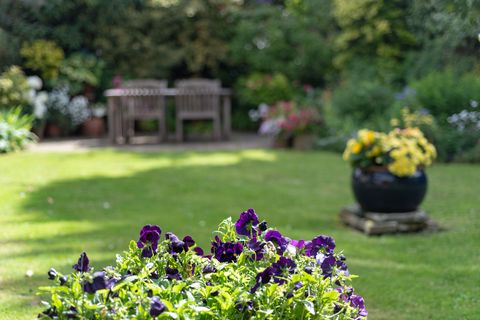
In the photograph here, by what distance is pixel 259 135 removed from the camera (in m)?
15.2

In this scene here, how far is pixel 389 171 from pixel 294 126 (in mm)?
5975

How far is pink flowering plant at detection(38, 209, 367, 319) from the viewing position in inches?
89.9

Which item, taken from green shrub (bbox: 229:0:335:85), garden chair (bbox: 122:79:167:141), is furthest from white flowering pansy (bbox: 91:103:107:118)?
green shrub (bbox: 229:0:335:85)

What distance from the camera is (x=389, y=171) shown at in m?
6.35

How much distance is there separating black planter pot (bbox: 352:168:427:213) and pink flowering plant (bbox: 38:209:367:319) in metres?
3.52

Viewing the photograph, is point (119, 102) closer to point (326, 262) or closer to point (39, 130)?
point (39, 130)

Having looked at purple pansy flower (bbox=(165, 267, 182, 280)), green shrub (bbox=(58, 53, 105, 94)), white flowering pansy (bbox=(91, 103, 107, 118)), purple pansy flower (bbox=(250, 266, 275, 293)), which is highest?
green shrub (bbox=(58, 53, 105, 94))

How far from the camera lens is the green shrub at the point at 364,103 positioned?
12195mm

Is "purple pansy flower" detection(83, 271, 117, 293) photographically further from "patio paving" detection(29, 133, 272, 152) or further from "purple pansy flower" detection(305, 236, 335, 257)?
"patio paving" detection(29, 133, 272, 152)

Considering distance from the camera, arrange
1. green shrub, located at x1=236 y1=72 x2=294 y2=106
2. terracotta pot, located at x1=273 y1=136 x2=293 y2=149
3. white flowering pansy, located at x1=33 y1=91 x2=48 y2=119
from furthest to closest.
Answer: green shrub, located at x1=236 y1=72 x2=294 y2=106 → white flowering pansy, located at x1=33 y1=91 x2=48 y2=119 → terracotta pot, located at x1=273 y1=136 x2=293 y2=149

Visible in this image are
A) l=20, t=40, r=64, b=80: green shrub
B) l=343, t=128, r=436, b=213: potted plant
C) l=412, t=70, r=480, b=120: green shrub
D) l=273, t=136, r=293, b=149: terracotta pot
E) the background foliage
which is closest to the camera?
l=343, t=128, r=436, b=213: potted plant

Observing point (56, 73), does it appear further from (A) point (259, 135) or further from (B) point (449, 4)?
(B) point (449, 4)

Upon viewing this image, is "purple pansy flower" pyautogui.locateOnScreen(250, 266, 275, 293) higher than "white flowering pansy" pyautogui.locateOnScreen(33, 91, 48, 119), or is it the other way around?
"white flowering pansy" pyautogui.locateOnScreen(33, 91, 48, 119)

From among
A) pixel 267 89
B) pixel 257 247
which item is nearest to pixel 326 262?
pixel 257 247
